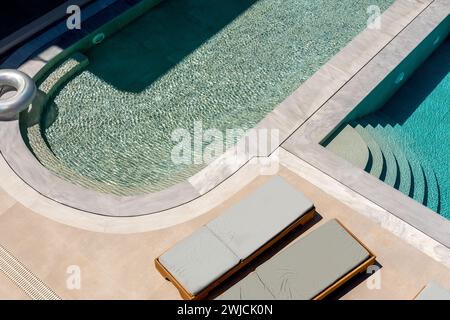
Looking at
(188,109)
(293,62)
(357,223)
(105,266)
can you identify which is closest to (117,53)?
(188,109)

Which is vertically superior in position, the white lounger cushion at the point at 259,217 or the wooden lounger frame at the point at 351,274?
the white lounger cushion at the point at 259,217

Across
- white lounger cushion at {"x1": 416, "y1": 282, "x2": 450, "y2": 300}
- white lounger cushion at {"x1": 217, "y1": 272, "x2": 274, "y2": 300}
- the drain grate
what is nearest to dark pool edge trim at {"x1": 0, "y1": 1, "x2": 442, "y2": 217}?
the drain grate

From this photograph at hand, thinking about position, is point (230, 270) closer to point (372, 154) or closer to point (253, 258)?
point (253, 258)

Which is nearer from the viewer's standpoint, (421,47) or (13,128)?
(13,128)

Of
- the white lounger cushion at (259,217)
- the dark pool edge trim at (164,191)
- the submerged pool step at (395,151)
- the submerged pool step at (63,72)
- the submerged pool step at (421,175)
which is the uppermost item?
the submerged pool step at (63,72)

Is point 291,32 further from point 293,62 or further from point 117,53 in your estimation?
point 117,53

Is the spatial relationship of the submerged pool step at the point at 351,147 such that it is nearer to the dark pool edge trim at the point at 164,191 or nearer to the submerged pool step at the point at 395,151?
the submerged pool step at the point at 395,151

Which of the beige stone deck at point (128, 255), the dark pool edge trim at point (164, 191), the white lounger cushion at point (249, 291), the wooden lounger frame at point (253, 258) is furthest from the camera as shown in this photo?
the dark pool edge trim at point (164, 191)

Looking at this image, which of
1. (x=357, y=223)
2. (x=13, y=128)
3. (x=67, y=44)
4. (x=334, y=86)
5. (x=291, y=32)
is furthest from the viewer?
(x=291, y=32)

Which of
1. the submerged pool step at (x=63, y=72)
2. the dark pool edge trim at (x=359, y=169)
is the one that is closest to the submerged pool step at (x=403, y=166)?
the dark pool edge trim at (x=359, y=169)
